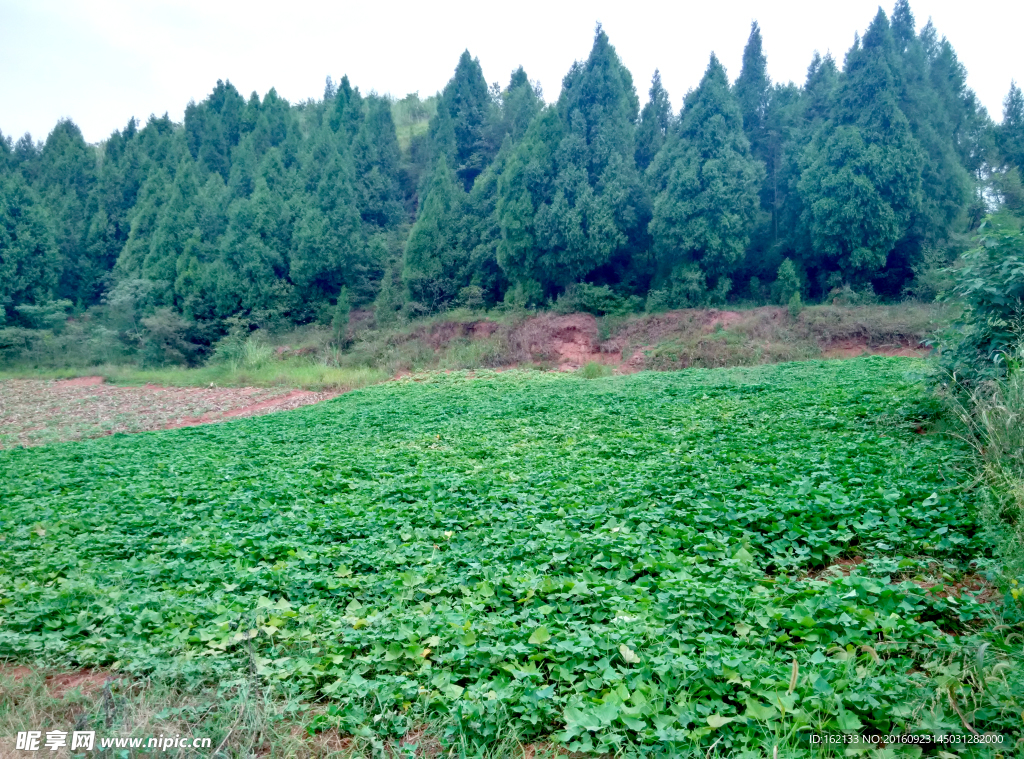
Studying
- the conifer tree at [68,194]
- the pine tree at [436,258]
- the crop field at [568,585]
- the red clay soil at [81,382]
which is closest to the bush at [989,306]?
the crop field at [568,585]

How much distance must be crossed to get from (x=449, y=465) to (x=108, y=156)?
4601 centimetres

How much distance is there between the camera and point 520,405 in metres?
12.4

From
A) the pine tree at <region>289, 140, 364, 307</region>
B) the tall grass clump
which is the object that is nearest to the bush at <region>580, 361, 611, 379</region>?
the tall grass clump

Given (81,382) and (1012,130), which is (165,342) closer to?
(81,382)

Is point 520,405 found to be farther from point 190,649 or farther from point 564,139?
point 564,139

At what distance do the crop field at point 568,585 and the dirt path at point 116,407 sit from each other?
820 centimetres

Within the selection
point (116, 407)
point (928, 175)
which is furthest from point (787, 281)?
point (116, 407)

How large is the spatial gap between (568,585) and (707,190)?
2139 cm

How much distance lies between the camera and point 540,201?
84.9 feet

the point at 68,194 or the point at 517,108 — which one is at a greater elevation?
the point at 517,108

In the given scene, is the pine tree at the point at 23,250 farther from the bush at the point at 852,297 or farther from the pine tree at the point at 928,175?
the pine tree at the point at 928,175

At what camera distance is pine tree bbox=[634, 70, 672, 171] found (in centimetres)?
2827

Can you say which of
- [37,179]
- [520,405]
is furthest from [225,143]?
[520,405]

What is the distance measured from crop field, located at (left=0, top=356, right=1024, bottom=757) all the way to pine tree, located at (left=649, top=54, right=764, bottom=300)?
15337 mm
